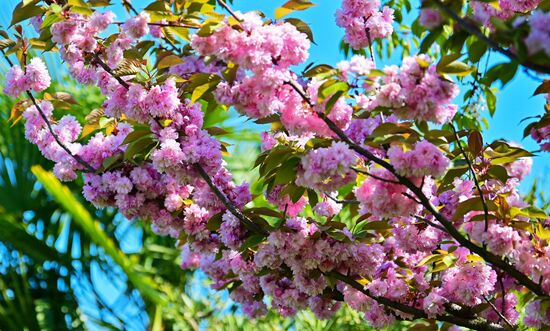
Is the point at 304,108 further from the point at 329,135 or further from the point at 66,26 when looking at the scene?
the point at 66,26

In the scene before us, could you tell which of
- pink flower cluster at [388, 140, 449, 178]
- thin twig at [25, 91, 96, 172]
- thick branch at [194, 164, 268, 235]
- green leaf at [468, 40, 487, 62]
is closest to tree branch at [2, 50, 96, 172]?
thin twig at [25, 91, 96, 172]

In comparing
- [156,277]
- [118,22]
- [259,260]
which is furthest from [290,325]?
[118,22]

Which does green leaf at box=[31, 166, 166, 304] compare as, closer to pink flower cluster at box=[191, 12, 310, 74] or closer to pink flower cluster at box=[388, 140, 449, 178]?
pink flower cluster at box=[191, 12, 310, 74]

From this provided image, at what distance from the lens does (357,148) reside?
1433 millimetres

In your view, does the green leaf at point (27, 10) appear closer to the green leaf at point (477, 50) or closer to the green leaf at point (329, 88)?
the green leaf at point (329, 88)

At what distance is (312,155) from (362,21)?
1.81ft

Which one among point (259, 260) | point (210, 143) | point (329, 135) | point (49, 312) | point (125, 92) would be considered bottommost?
point (259, 260)

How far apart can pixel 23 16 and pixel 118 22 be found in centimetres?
22

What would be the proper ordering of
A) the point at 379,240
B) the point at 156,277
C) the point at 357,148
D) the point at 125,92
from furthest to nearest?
the point at 156,277, the point at 379,240, the point at 125,92, the point at 357,148

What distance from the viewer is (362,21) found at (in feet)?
6.01

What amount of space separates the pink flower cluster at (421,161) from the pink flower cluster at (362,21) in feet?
1.66

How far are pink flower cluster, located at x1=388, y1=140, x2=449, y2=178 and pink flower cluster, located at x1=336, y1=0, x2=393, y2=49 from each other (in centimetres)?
50

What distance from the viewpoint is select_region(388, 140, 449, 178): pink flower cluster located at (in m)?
1.37

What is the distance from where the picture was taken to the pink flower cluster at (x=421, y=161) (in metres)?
1.37
